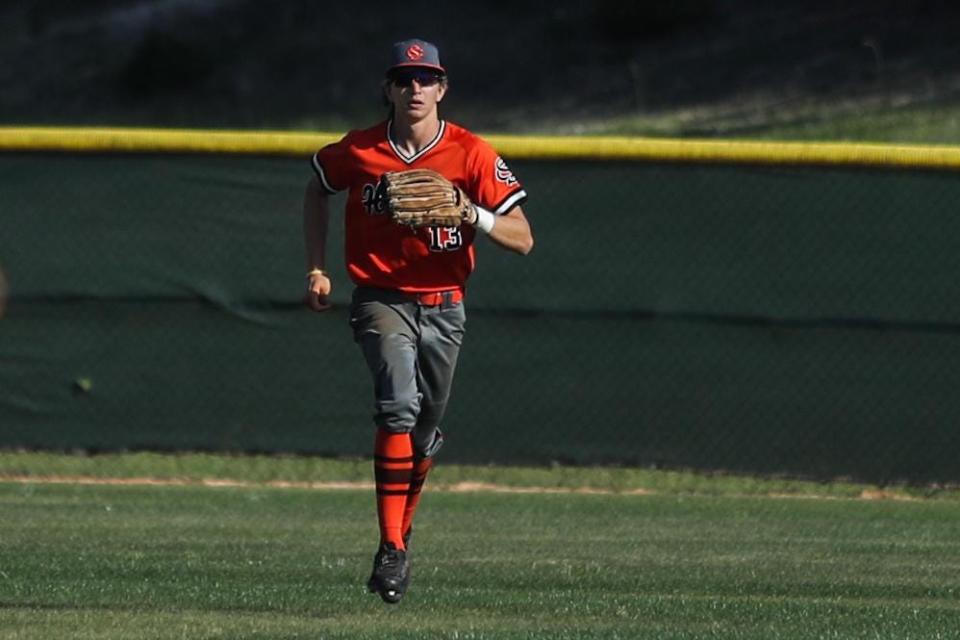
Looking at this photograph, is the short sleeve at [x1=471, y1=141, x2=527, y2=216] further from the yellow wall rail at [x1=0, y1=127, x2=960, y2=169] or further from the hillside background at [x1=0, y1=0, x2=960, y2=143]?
the hillside background at [x1=0, y1=0, x2=960, y2=143]

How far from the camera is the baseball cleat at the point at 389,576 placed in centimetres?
634

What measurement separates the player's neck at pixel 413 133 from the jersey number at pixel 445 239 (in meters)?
0.28

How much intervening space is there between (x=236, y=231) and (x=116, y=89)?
21421 mm

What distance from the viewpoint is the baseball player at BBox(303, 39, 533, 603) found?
663 centimetres

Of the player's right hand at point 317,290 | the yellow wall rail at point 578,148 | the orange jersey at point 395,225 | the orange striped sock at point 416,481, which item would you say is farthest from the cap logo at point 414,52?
the yellow wall rail at point 578,148

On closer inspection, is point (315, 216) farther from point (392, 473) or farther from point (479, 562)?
point (479, 562)

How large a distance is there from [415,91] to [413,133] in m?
0.19

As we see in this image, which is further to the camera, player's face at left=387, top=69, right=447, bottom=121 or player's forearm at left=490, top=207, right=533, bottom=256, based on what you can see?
player's forearm at left=490, top=207, right=533, bottom=256

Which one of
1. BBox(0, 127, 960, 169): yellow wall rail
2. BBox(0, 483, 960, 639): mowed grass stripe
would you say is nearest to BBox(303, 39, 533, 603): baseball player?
BBox(0, 483, 960, 639): mowed grass stripe

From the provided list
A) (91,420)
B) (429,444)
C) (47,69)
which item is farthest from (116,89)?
(429,444)

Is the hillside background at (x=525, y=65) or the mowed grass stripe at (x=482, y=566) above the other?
the mowed grass stripe at (x=482, y=566)

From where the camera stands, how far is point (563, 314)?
11367mm

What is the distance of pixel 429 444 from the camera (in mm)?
7172

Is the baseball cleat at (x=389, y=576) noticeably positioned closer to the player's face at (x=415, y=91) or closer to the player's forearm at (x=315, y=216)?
the player's forearm at (x=315, y=216)
